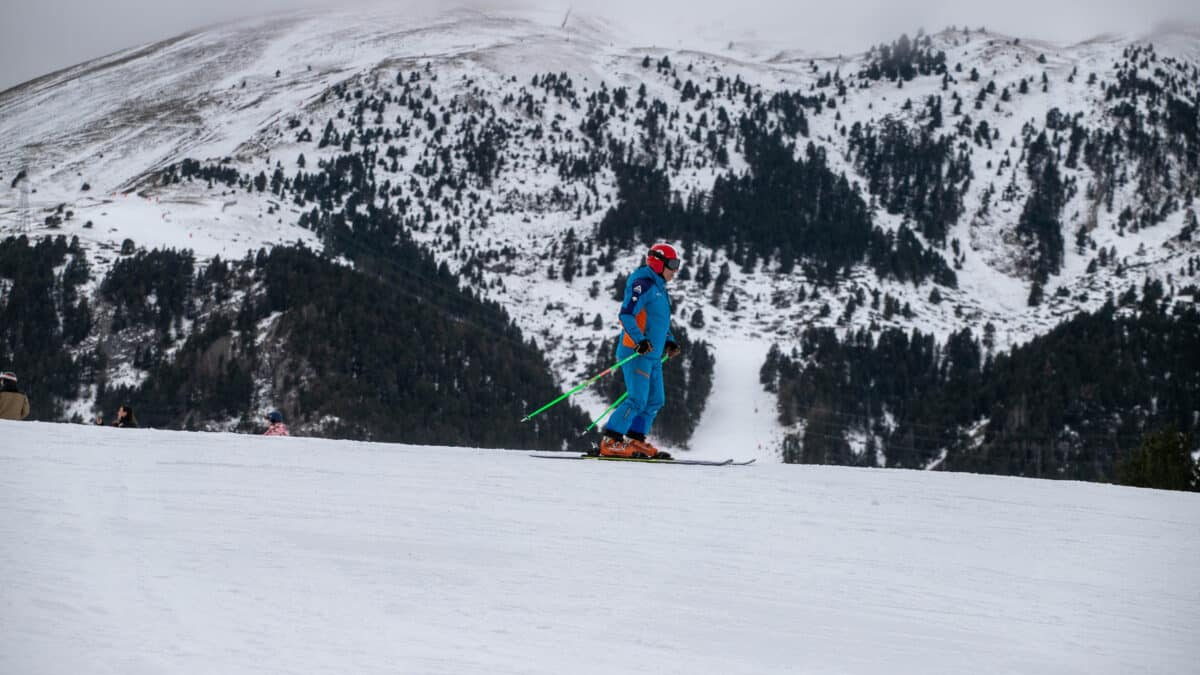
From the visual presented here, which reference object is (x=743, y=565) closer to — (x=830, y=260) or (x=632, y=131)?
(x=830, y=260)

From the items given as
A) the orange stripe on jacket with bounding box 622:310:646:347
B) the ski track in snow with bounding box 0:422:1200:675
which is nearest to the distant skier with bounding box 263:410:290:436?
the ski track in snow with bounding box 0:422:1200:675

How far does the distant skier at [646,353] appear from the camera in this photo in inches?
424

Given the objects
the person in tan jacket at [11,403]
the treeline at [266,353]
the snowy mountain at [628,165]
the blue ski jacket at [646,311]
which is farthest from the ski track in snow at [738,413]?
the blue ski jacket at [646,311]

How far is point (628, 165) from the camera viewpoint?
133m

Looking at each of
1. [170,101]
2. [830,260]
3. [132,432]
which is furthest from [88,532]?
[170,101]

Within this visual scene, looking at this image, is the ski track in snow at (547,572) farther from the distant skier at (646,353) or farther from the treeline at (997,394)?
the treeline at (997,394)

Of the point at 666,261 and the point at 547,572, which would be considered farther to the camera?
the point at 666,261

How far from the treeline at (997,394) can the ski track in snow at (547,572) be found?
74.4 metres

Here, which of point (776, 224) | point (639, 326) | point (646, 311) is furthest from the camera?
point (776, 224)

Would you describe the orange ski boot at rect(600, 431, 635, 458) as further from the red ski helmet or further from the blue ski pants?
the red ski helmet

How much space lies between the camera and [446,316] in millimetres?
95062

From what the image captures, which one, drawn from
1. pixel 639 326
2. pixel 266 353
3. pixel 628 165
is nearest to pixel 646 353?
pixel 639 326

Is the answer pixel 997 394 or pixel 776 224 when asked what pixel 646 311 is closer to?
pixel 997 394

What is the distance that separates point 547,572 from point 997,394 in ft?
303
